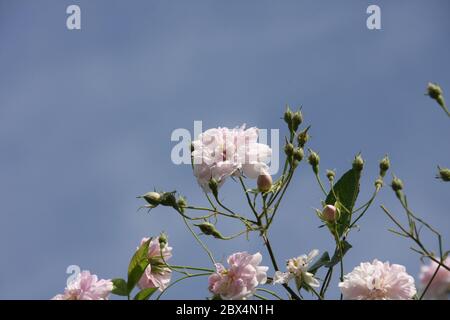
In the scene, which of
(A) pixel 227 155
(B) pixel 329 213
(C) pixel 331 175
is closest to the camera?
(B) pixel 329 213

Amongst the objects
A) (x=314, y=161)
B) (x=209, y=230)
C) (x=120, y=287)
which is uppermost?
(x=314, y=161)

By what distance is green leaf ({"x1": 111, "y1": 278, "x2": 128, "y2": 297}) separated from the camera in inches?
47.9

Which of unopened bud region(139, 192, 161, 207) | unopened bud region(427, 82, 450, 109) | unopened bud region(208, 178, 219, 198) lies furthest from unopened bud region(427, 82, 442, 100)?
unopened bud region(139, 192, 161, 207)

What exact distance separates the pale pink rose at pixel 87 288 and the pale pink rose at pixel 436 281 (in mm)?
522

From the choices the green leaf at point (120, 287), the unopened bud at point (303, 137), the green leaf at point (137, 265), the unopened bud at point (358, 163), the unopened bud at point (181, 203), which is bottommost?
the green leaf at point (120, 287)

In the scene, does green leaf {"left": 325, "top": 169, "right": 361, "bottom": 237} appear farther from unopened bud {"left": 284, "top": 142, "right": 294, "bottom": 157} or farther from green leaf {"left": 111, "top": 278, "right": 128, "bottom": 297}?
green leaf {"left": 111, "top": 278, "right": 128, "bottom": 297}

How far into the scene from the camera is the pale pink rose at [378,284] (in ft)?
3.51

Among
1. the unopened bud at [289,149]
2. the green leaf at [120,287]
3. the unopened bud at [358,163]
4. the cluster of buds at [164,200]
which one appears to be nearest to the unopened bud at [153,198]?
the cluster of buds at [164,200]

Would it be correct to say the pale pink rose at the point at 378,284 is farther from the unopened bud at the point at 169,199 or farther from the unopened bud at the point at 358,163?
the unopened bud at the point at 169,199

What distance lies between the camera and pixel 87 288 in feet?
3.76

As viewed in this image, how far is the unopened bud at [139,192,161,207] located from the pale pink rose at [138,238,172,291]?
0.23ft

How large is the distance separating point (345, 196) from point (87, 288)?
0.50 meters

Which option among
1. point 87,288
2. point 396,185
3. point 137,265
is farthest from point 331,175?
point 87,288

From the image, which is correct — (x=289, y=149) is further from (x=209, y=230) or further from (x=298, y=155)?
(x=209, y=230)
